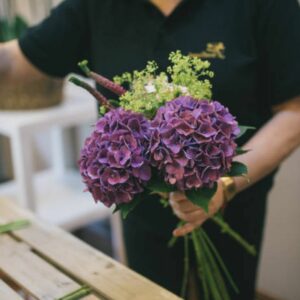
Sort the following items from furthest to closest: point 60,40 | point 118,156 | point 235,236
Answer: point 60,40 → point 235,236 → point 118,156

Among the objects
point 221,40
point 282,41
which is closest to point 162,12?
point 221,40

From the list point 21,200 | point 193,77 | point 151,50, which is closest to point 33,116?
point 21,200

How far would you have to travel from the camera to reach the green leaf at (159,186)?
772 mm

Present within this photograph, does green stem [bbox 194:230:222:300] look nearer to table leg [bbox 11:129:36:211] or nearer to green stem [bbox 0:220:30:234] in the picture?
green stem [bbox 0:220:30:234]

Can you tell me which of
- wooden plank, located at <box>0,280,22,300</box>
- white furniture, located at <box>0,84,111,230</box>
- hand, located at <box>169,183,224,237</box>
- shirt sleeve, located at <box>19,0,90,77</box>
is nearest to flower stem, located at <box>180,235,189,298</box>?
hand, located at <box>169,183,224,237</box>

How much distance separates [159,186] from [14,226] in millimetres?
499

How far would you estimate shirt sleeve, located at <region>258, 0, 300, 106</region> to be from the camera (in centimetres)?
100

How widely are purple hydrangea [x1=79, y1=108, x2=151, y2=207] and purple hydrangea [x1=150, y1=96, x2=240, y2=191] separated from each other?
0.02m

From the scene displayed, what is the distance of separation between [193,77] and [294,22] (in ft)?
1.10

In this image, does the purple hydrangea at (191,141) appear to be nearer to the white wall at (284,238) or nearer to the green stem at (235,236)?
the green stem at (235,236)

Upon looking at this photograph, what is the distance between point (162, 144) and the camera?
730 millimetres

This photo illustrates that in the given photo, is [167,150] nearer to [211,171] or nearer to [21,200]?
[211,171]

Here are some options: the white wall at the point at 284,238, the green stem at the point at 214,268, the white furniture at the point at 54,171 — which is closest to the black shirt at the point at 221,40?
the green stem at the point at 214,268

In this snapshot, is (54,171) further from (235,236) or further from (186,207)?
(186,207)
